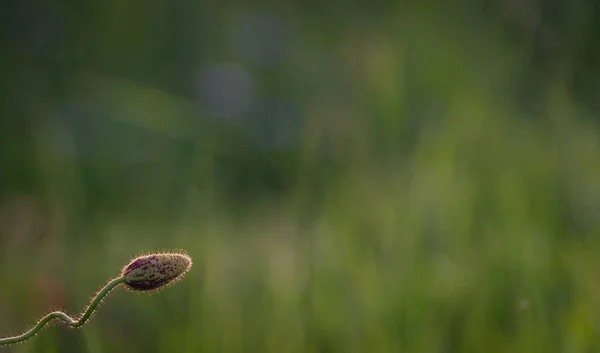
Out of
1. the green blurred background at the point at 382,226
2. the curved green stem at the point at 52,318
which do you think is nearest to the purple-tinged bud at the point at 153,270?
the curved green stem at the point at 52,318

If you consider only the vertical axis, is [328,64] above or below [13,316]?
above

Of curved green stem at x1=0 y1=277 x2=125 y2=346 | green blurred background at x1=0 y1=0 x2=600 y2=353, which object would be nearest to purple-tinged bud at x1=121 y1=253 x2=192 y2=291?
curved green stem at x1=0 y1=277 x2=125 y2=346

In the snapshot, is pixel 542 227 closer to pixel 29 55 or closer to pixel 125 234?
pixel 125 234

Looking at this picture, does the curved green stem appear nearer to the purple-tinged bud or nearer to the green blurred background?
the purple-tinged bud

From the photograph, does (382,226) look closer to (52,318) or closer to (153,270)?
(153,270)

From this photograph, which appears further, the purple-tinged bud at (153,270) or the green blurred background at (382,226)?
the green blurred background at (382,226)

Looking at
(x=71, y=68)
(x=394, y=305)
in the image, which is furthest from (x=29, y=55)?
(x=394, y=305)

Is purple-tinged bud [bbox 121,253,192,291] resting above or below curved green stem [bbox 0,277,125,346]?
above

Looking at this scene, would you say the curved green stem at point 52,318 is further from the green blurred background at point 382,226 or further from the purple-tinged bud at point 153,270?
the green blurred background at point 382,226
